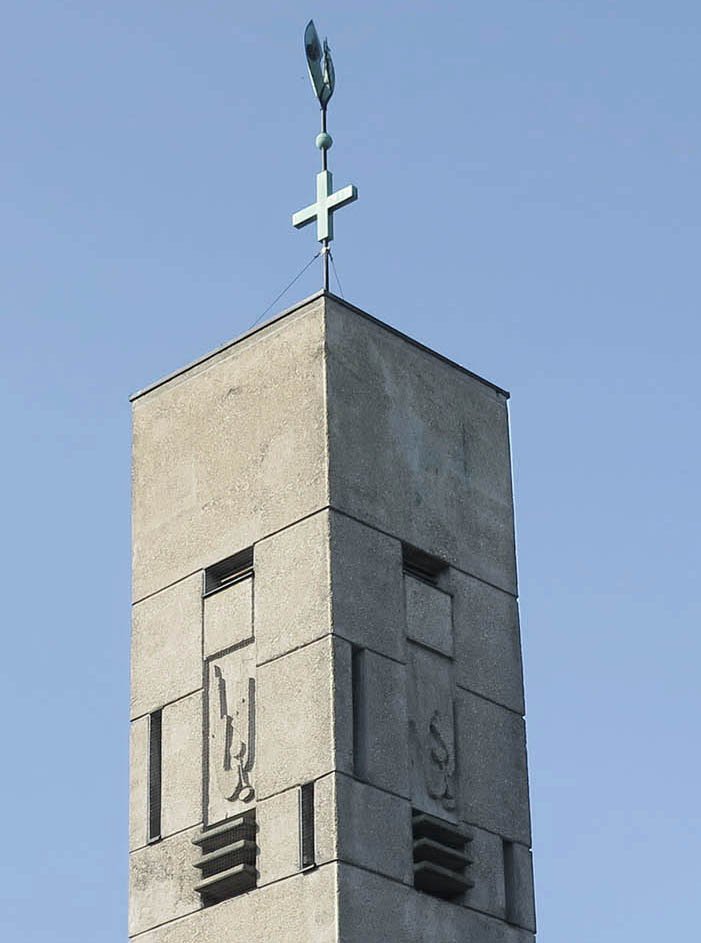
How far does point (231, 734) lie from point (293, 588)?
5.89 ft

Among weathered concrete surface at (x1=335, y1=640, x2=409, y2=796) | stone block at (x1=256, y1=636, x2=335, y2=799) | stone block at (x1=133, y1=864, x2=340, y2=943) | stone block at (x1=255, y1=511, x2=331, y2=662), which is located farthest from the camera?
stone block at (x1=255, y1=511, x2=331, y2=662)

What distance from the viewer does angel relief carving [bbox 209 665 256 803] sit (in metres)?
28.9

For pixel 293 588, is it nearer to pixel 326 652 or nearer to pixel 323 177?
pixel 326 652

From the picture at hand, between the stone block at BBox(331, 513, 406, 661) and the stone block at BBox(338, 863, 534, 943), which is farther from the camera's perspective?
the stone block at BBox(331, 513, 406, 661)

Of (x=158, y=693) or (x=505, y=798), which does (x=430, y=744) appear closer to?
(x=505, y=798)

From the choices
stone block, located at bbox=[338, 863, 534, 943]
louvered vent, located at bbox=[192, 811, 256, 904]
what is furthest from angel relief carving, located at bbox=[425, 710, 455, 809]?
louvered vent, located at bbox=[192, 811, 256, 904]

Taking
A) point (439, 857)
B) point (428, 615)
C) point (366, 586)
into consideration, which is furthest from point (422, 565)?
point (439, 857)

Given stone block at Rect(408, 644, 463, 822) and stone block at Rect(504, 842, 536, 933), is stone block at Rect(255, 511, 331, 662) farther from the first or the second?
stone block at Rect(504, 842, 536, 933)

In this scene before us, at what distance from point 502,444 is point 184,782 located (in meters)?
5.98

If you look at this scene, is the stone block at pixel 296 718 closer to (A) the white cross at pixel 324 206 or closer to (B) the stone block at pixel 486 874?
(B) the stone block at pixel 486 874

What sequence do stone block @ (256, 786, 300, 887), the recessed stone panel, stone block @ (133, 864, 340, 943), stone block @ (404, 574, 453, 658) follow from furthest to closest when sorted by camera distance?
stone block @ (404, 574, 453, 658) < the recessed stone panel < stone block @ (256, 786, 300, 887) < stone block @ (133, 864, 340, 943)

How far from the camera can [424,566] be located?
30391 mm

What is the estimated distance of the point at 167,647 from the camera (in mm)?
30453

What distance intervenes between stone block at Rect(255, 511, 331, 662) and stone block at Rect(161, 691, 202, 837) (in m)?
1.25
